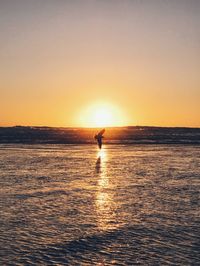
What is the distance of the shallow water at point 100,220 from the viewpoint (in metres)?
8.78

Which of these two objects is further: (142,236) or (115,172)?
(115,172)

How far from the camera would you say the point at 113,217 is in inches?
Answer: 472

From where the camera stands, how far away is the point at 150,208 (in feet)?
42.9

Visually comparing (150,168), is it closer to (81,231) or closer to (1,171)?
(1,171)

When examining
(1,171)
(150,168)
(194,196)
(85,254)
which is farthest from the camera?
(150,168)

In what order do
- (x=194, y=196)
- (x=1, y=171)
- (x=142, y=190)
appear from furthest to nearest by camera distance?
(x=1, y=171) → (x=142, y=190) → (x=194, y=196)

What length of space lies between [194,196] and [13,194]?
6599 mm

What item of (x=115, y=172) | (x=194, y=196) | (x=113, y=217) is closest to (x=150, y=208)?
(x=113, y=217)

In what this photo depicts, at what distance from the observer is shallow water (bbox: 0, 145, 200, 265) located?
28.8 ft

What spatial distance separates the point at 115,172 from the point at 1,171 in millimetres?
6040

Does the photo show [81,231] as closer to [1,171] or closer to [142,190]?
[142,190]

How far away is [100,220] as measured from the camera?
11.6m

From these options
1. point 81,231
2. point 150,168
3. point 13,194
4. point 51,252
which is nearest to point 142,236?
point 81,231

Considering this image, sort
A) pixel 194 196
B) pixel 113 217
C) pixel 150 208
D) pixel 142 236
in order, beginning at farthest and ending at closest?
pixel 194 196 → pixel 150 208 → pixel 113 217 → pixel 142 236
